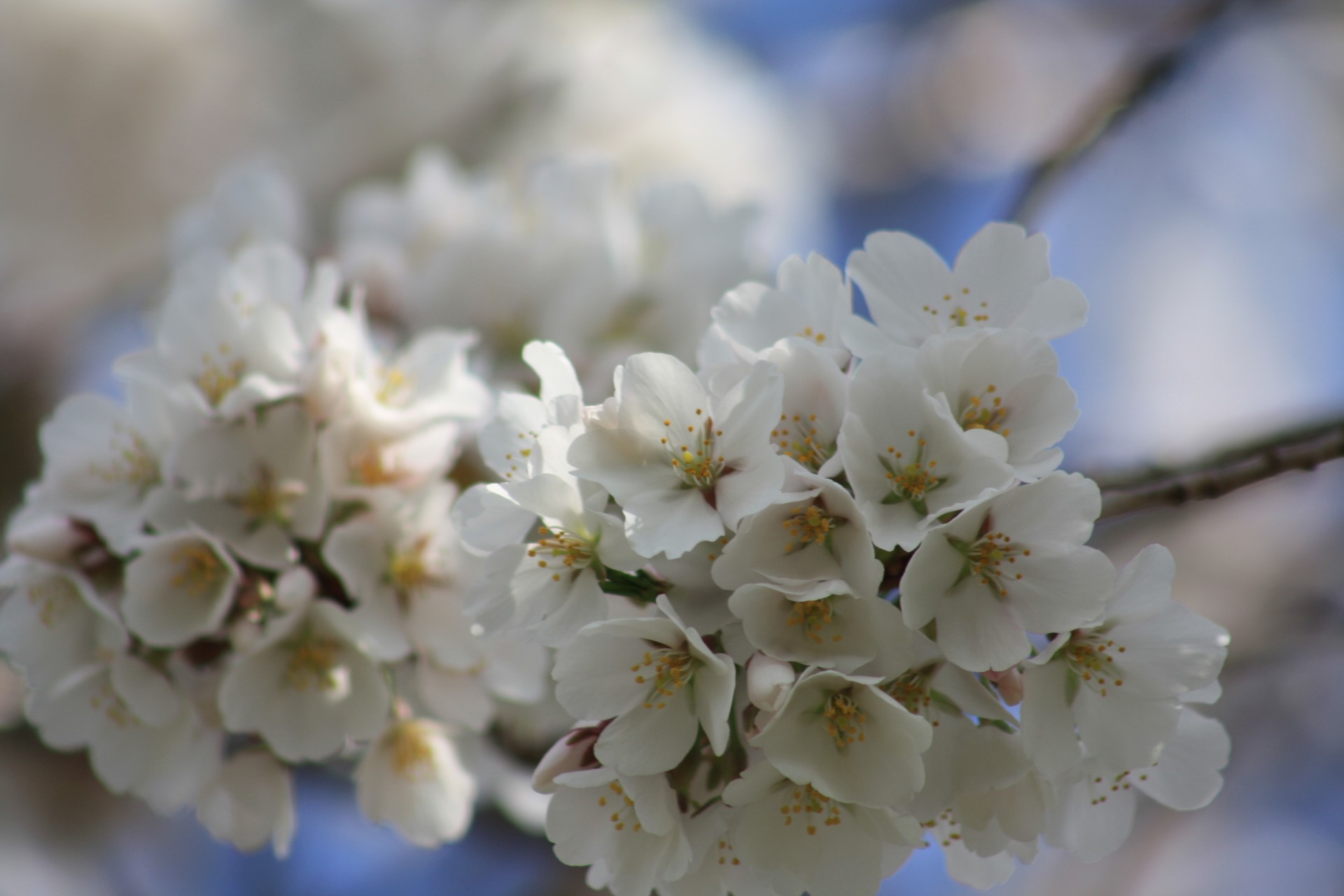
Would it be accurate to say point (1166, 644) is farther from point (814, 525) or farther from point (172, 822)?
point (172, 822)

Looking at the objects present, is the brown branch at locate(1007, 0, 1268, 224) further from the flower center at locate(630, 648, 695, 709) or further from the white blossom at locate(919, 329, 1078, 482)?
the flower center at locate(630, 648, 695, 709)

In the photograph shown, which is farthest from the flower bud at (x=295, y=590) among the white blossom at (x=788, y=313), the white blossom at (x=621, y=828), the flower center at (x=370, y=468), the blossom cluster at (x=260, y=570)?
the white blossom at (x=788, y=313)

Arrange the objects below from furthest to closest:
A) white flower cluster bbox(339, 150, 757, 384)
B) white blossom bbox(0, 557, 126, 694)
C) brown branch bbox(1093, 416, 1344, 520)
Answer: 1. white flower cluster bbox(339, 150, 757, 384)
2. white blossom bbox(0, 557, 126, 694)
3. brown branch bbox(1093, 416, 1344, 520)

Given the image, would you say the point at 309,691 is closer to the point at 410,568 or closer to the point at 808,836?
the point at 410,568

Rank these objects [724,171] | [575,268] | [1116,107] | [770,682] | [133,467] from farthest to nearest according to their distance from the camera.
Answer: [724,171] → [1116,107] → [575,268] → [133,467] → [770,682]

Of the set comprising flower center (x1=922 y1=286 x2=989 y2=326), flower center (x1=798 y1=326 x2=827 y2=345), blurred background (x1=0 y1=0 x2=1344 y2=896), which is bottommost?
blurred background (x1=0 y1=0 x2=1344 y2=896)

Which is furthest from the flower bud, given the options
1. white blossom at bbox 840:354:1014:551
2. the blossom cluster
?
white blossom at bbox 840:354:1014:551

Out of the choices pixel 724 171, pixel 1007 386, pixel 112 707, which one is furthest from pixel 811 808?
pixel 724 171
